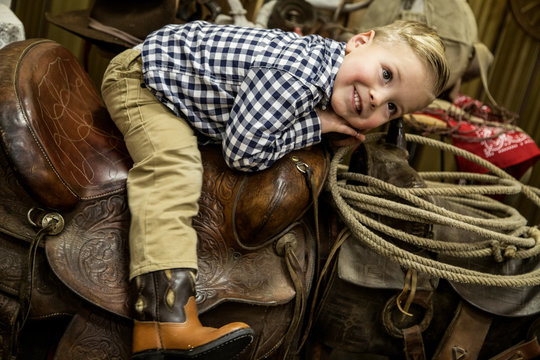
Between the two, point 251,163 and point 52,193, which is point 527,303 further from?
point 52,193

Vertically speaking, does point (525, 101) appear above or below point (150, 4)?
below

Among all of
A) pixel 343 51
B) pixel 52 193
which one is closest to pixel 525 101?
pixel 343 51

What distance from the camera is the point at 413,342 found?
1.15 meters

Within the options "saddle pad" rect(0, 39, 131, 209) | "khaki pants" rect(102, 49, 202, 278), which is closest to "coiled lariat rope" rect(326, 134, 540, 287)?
"khaki pants" rect(102, 49, 202, 278)

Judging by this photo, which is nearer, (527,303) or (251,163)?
(251,163)

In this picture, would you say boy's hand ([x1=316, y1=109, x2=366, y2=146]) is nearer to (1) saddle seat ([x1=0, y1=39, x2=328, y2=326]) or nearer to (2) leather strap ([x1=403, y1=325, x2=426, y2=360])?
(1) saddle seat ([x1=0, y1=39, x2=328, y2=326])

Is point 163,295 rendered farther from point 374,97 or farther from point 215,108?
point 374,97

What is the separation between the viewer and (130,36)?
1.95m

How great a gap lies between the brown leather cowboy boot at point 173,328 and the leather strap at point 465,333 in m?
0.59

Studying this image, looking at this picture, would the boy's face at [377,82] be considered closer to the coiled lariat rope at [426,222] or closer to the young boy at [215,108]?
the young boy at [215,108]

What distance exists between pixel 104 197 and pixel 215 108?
1.01 feet

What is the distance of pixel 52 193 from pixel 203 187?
0.99 feet

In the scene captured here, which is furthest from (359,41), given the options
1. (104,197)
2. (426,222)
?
(104,197)

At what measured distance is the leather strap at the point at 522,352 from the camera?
123 cm
